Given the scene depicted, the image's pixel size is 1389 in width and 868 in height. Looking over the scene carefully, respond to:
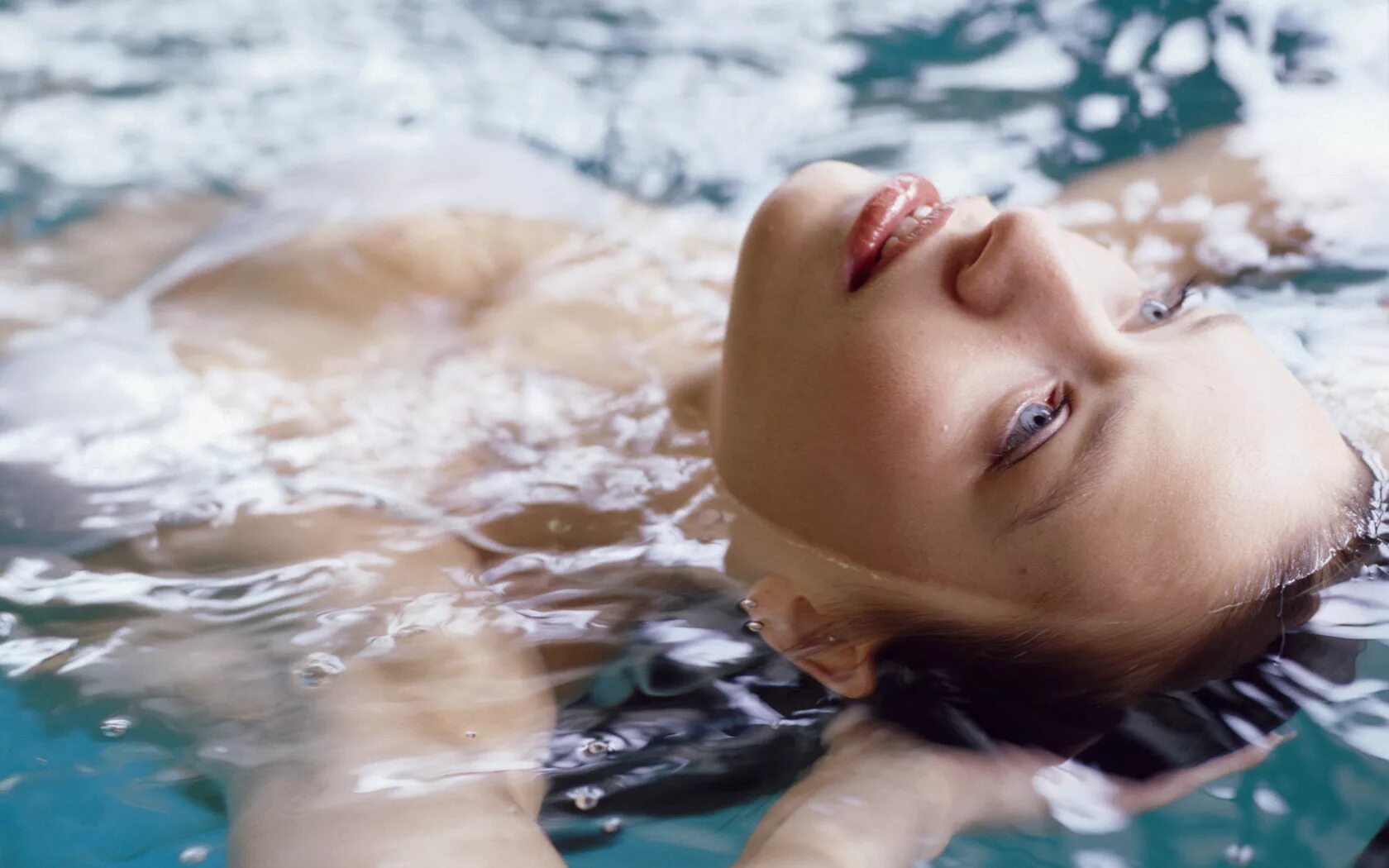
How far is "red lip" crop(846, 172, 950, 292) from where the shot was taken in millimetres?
1251

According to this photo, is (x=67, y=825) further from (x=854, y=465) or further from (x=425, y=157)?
(x=425, y=157)

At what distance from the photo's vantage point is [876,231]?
1257mm

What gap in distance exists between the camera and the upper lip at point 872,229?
1251mm

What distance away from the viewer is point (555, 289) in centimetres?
182

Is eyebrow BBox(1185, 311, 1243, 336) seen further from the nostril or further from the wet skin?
the nostril

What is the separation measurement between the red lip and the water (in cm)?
39

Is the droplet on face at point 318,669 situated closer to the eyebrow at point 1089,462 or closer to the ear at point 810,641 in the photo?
the ear at point 810,641

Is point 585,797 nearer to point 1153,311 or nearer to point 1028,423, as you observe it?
point 1028,423

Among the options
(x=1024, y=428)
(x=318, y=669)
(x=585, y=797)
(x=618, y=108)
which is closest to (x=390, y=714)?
(x=318, y=669)

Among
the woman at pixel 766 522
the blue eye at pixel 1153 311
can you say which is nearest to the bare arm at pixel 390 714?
the woman at pixel 766 522

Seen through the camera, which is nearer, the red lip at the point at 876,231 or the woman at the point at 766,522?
the woman at the point at 766,522

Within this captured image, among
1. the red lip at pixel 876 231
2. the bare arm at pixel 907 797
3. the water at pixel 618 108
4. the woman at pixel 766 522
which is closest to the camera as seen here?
the bare arm at pixel 907 797

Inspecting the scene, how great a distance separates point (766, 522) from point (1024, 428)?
32 cm

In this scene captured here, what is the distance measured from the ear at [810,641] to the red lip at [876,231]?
0.35 metres
